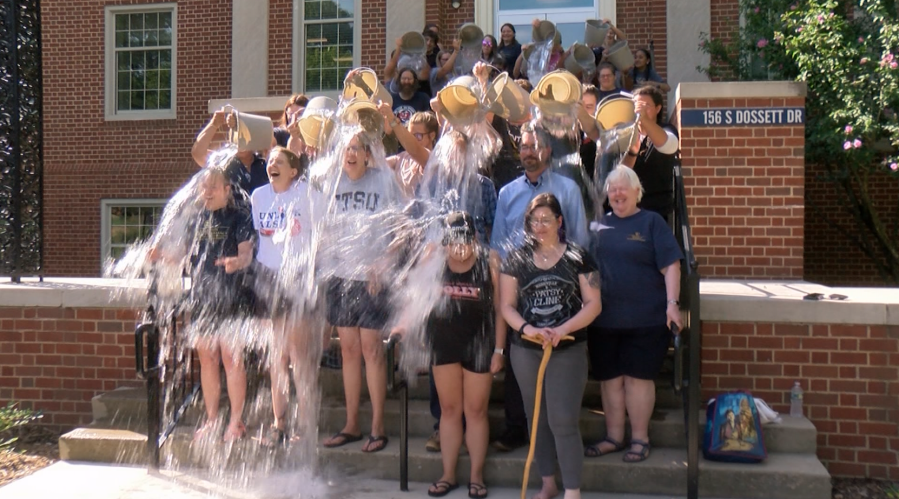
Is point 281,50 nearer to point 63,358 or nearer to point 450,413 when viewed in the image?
point 63,358

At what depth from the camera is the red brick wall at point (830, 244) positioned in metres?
10.1

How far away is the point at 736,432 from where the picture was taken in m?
4.76

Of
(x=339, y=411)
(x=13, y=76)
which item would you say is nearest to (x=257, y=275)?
(x=339, y=411)

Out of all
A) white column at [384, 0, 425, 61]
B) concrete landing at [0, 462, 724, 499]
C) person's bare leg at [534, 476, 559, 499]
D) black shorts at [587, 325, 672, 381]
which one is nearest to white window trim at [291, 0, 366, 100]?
white column at [384, 0, 425, 61]

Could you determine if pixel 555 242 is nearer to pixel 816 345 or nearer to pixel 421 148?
pixel 421 148

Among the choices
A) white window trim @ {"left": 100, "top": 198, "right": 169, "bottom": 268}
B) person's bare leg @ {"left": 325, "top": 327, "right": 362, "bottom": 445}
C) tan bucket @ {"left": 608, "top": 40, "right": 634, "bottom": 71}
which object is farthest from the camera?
white window trim @ {"left": 100, "top": 198, "right": 169, "bottom": 268}

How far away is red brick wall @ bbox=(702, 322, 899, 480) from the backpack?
0.58 meters

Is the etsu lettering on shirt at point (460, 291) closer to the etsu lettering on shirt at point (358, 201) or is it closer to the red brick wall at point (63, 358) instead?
the etsu lettering on shirt at point (358, 201)

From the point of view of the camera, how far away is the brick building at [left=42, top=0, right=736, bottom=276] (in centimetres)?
1177

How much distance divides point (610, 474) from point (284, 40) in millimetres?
9202

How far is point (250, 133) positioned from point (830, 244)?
Answer: 299 inches

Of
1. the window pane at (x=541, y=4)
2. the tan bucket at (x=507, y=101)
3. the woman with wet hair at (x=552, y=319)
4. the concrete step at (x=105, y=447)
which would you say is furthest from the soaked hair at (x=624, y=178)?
the window pane at (x=541, y=4)

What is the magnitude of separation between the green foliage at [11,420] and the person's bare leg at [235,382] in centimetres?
190

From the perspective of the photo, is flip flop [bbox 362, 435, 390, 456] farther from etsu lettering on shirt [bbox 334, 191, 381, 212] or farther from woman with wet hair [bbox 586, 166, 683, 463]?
etsu lettering on shirt [bbox 334, 191, 381, 212]
